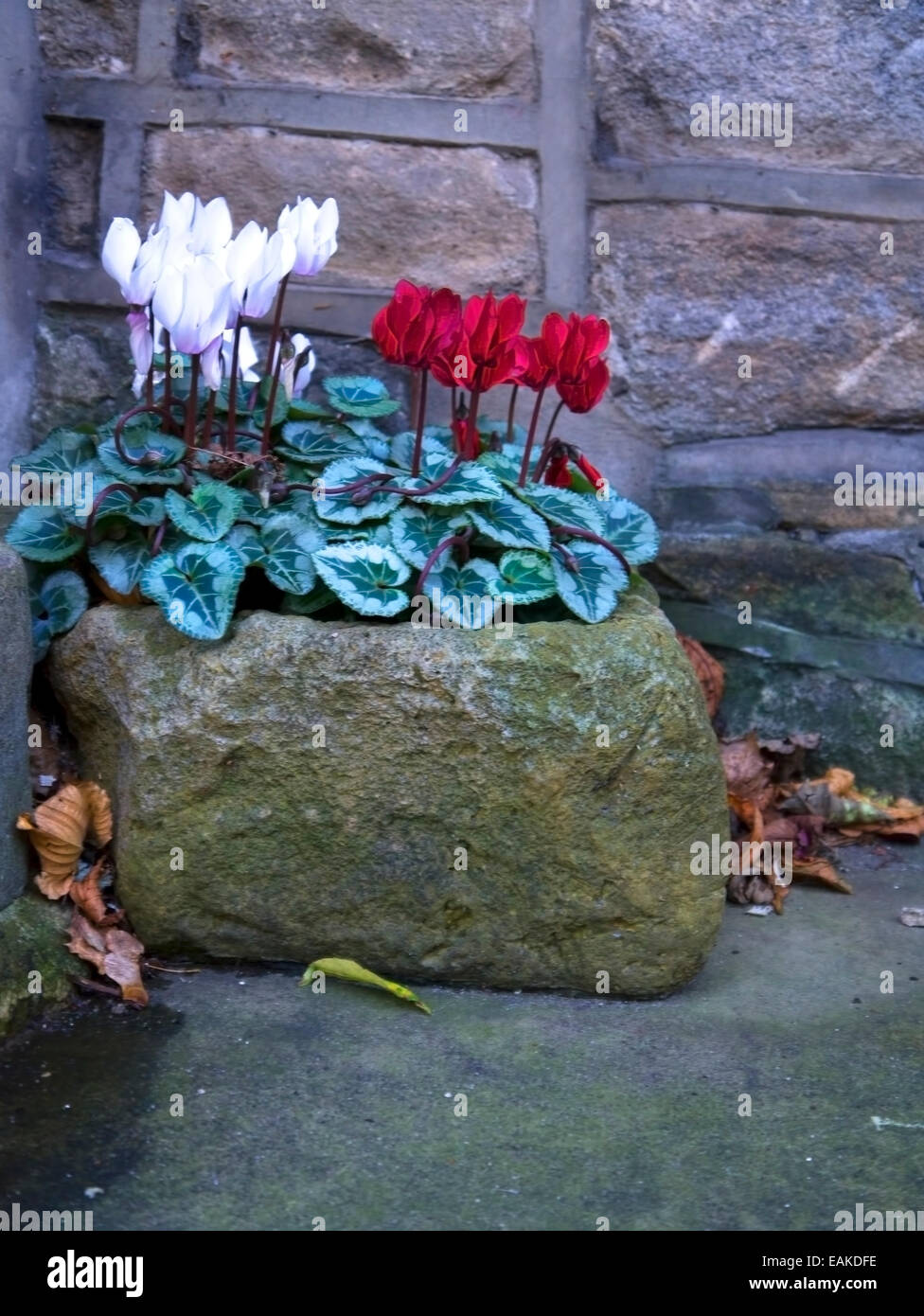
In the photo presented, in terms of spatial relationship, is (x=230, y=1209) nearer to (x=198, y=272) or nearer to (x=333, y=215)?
(x=198, y=272)

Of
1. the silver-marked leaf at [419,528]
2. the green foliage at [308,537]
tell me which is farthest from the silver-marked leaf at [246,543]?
the silver-marked leaf at [419,528]

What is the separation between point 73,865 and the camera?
2373 mm

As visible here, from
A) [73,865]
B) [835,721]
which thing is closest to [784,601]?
[835,721]

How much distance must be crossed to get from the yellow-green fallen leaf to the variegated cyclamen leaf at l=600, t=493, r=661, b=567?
893 millimetres

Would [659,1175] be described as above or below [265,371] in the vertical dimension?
below

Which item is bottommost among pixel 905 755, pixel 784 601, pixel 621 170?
pixel 905 755

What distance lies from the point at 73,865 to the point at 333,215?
1.23m

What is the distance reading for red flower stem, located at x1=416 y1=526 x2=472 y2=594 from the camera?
234 cm

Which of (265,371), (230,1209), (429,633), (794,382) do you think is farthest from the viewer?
(794,382)

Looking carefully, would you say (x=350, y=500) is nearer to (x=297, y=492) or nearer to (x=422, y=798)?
(x=297, y=492)

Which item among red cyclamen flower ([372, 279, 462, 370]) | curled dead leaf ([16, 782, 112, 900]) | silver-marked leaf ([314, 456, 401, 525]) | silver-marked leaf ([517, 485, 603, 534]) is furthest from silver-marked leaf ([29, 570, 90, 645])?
silver-marked leaf ([517, 485, 603, 534])

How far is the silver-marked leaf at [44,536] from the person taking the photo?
2506 millimetres

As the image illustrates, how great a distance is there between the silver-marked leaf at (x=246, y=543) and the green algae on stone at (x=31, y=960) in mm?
665

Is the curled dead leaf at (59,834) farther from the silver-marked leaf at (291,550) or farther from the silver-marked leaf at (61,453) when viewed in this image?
the silver-marked leaf at (61,453)
